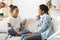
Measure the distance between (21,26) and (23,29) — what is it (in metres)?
0.08

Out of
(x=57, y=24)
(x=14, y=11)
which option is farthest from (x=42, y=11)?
(x=14, y=11)

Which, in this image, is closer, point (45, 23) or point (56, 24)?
point (45, 23)

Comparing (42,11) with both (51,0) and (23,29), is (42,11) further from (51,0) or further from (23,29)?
(51,0)

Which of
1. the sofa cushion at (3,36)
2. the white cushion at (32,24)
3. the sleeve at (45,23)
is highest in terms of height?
the sleeve at (45,23)

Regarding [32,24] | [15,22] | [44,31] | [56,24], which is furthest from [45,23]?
[15,22]

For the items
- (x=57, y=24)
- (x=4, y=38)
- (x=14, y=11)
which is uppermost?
(x=14, y=11)

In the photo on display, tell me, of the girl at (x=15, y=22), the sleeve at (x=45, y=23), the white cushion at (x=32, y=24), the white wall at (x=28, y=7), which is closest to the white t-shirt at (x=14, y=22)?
the girl at (x=15, y=22)

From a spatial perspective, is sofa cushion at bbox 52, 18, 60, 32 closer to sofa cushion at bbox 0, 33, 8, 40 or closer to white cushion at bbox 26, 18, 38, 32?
white cushion at bbox 26, 18, 38, 32

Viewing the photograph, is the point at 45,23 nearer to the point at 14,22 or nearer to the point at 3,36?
the point at 14,22

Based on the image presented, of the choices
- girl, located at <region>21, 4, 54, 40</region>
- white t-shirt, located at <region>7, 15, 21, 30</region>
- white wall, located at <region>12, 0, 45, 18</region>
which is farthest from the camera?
white wall, located at <region>12, 0, 45, 18</region>

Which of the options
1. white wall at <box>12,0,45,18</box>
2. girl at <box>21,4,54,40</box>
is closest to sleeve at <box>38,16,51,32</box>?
girl at <box>21,4,54,40</box>

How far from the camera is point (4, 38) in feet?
10.3

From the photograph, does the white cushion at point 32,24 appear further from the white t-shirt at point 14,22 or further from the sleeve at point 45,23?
the sleeve at point 45,23

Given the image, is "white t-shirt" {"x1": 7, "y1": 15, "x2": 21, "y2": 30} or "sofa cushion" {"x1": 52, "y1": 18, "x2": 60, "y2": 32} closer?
"sofa cushion" {"x1": 52, "y1": 18, "x2": 60, "y2": 32}
